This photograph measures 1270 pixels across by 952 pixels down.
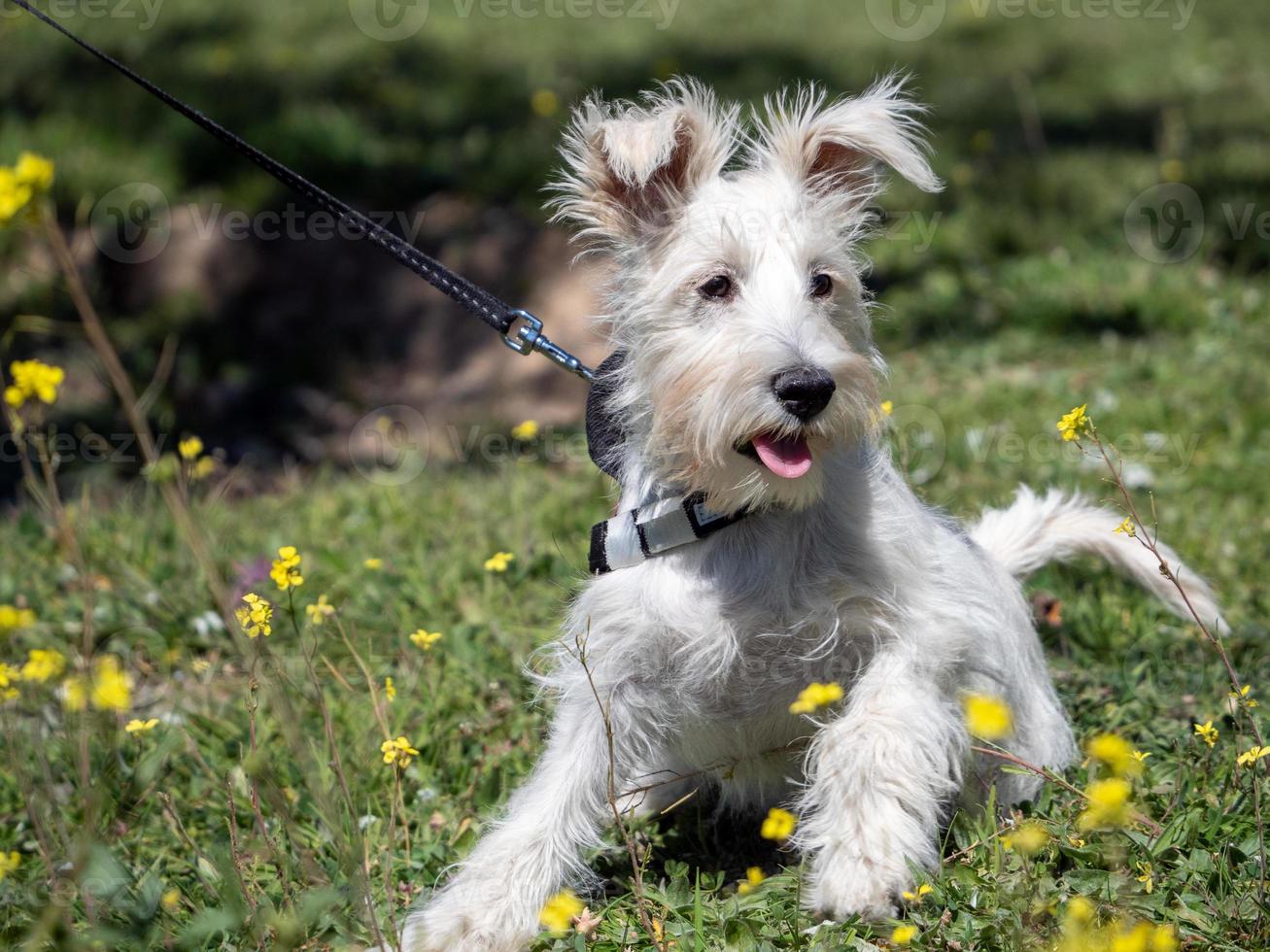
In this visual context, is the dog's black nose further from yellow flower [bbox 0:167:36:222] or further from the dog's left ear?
yellow flower [bbox 0:167:36:222]

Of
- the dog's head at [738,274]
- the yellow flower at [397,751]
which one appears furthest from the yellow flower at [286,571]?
the dog's head at [738,274]

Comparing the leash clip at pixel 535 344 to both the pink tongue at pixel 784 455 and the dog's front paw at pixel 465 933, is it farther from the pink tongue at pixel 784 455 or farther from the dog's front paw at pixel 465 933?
the dog's front paw at pixel 465 933

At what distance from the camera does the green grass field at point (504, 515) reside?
251 centimetres

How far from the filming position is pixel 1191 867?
2.48 meters

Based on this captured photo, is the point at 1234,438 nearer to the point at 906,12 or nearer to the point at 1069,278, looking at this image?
the point at 1069,278

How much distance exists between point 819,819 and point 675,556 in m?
0.67

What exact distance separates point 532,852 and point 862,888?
0.77 metres

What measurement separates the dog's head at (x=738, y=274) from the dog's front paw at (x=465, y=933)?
3.45 ft

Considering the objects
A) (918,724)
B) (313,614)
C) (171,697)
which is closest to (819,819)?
(918,724)

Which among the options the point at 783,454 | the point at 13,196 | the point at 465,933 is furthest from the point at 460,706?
the point at 13,196
